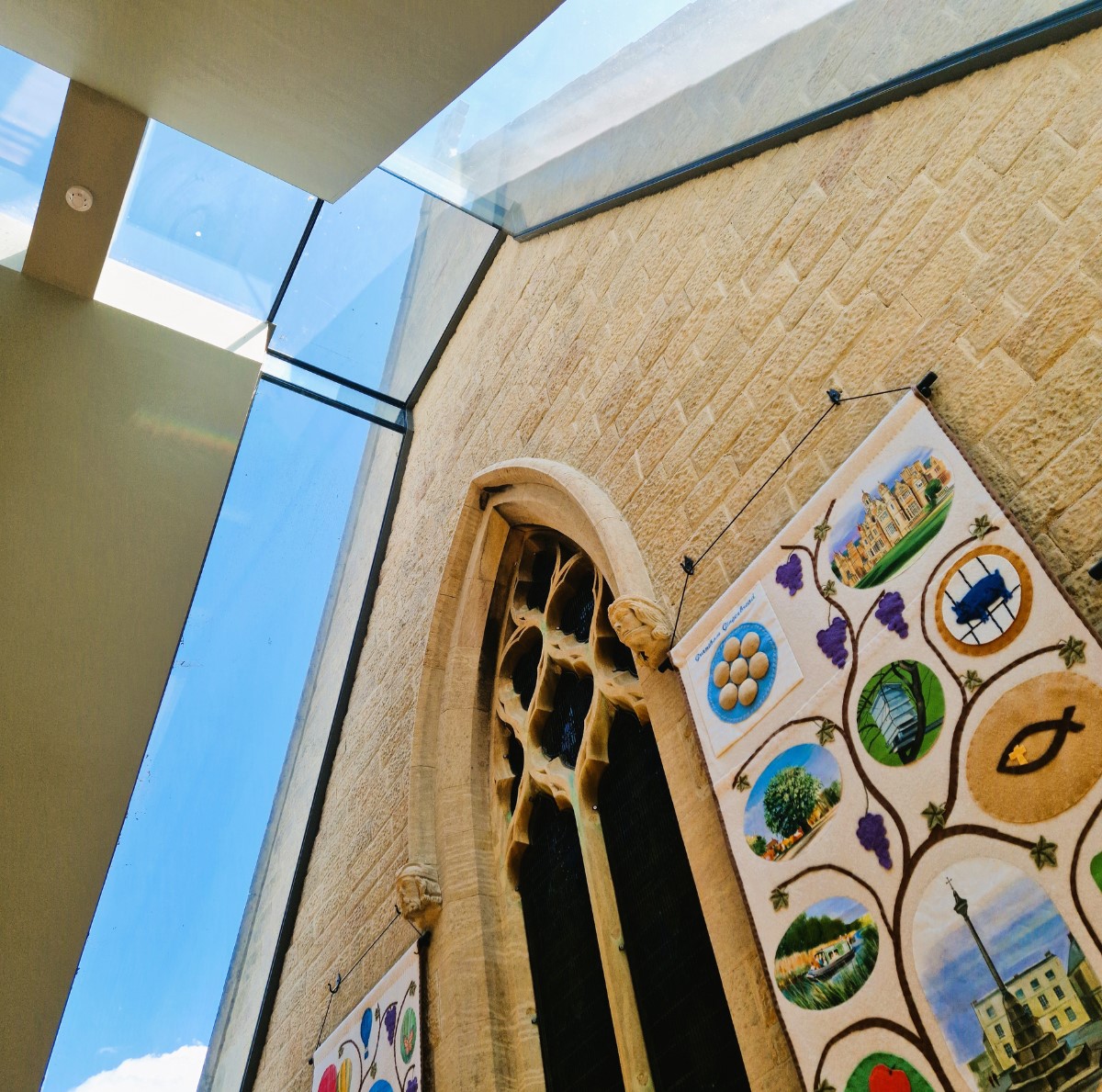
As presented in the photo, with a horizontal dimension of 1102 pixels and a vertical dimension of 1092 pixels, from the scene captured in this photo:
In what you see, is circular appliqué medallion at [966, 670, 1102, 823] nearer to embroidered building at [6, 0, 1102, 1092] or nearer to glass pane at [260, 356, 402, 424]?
embroidered building at [6, 0, 1102, 1092]

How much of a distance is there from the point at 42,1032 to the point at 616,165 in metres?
4.53

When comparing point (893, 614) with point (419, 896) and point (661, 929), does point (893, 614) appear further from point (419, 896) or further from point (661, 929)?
point (419, 896)

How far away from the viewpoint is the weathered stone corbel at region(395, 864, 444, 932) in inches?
140

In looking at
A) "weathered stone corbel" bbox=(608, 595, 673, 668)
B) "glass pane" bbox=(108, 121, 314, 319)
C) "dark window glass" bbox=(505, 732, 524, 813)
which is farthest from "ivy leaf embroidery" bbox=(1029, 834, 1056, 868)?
"glass pane" bbox=(108, 121, 314, 319)

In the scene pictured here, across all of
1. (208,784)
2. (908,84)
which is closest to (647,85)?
(908,84)

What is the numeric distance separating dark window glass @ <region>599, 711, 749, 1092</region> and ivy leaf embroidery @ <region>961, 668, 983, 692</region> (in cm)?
105

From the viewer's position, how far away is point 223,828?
20.2 feet

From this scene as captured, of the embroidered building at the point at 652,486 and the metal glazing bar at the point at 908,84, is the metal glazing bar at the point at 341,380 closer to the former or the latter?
the embroidered building at the point at 652,486

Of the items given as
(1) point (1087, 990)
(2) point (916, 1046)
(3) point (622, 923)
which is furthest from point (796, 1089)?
(3) point (622, 923)

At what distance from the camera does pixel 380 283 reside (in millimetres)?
5895

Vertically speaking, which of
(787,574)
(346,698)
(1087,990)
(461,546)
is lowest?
(1087,990)

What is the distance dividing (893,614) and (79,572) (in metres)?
3.35

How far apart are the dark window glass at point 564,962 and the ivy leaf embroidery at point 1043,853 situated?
1553mm

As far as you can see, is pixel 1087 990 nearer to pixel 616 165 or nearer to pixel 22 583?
pixel 616 165
